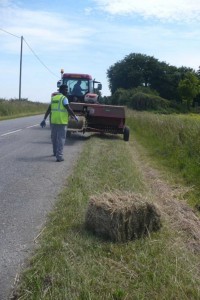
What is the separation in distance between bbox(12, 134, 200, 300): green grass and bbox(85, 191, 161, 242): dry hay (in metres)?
0.11

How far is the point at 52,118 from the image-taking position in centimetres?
1136

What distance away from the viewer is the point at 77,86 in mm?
20719

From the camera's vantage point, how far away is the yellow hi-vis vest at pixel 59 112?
1134cm

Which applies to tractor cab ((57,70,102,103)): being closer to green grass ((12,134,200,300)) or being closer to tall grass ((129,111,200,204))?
tall grass ((129,111,200,204))

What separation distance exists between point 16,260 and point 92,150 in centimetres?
896

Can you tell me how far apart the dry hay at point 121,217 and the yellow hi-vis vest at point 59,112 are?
6.31 meters

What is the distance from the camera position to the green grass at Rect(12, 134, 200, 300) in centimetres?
379

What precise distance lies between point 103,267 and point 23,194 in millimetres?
3281

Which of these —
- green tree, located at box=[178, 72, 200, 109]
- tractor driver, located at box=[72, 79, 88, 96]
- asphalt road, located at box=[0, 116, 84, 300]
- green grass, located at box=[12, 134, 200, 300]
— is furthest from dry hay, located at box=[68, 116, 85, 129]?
green tree, located at box=[178, 72, 200, 109]

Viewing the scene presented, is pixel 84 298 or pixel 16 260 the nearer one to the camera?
pixel 84 298

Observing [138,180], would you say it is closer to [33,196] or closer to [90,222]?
[33,196]

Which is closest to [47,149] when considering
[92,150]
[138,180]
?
[92,150]

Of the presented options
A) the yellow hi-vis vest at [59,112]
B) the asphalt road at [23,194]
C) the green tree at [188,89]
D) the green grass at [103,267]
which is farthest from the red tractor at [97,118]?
the green tree at [188,89]

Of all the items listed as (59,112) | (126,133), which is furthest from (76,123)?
(59,112)
